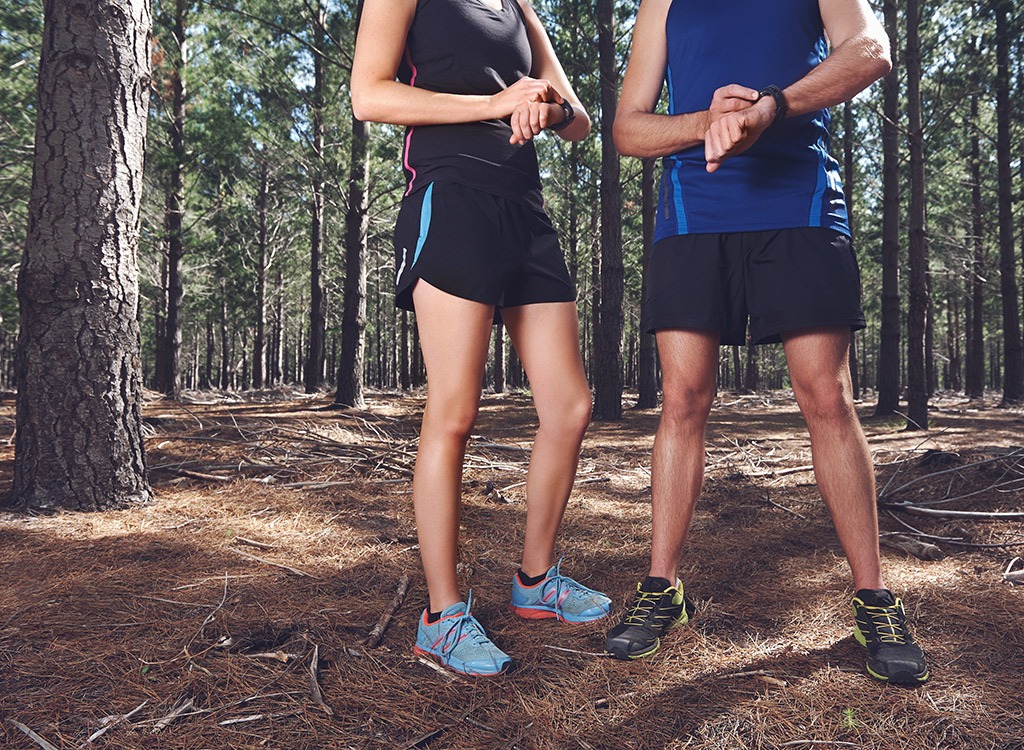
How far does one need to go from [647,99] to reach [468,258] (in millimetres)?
938

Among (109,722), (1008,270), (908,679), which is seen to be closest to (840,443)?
(908,679)

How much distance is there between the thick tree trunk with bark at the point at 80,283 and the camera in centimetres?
351

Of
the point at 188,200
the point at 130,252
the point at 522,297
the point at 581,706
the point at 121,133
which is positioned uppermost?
the point at 188,200

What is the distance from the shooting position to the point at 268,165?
1956 cm

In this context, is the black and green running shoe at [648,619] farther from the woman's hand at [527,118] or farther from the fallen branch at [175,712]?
the woman's hand at [527,118]

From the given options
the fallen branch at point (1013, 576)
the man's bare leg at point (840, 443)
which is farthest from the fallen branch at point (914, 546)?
the man's bare leg at point (840, 443)

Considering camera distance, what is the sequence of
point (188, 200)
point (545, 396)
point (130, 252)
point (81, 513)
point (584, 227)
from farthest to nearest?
point (584, 227) < point (188, 200) < point (130, 252) < point (81, 513) < point (545, 396)

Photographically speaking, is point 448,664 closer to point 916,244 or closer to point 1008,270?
point 916,244

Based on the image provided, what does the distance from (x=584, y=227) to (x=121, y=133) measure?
18616mm

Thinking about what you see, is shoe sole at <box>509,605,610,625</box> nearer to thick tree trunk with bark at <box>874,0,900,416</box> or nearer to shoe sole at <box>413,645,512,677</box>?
shoe sole at <box>413,645,512,677</box>

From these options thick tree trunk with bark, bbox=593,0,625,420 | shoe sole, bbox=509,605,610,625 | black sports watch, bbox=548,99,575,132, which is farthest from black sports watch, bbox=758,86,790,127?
thick tree trunk with bark, bbox=593,0,625,420

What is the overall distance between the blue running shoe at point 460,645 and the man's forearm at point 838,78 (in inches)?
69.2

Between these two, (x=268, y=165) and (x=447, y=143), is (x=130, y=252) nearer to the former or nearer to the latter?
(x=447, y=143)

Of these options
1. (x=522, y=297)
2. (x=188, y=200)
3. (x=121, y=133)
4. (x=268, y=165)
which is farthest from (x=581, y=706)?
(x=268, y=165)
